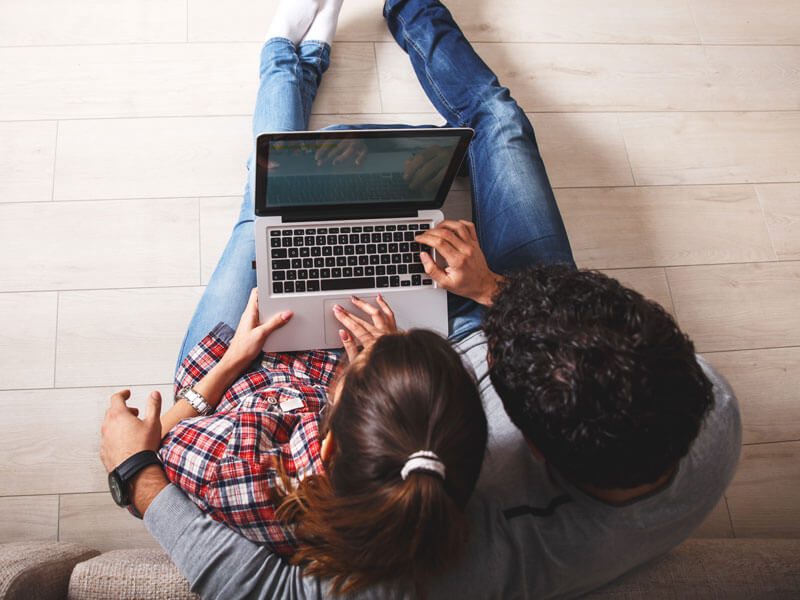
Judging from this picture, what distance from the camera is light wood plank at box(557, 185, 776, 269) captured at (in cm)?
151

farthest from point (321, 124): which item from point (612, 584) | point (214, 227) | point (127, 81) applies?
point (612, 584)

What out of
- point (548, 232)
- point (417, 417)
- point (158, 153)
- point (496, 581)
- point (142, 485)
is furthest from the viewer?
point (158, 153)

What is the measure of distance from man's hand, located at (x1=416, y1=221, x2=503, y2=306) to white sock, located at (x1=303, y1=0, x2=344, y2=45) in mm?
691

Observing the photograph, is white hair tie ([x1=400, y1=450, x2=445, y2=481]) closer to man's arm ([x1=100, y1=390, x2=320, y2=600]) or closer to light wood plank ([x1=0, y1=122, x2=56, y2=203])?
man's arm ([x1=100, y1=390, x2=320, y2=600])

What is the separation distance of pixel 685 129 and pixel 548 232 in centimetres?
67

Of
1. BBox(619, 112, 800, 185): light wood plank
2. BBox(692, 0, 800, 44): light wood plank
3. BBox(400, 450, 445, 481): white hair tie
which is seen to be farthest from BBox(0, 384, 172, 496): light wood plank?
BBox(692, 0, 800, 44): light wood plank

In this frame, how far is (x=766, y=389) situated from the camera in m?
1.44

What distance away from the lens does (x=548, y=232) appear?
1.25 m

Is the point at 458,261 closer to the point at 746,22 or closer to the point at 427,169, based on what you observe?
the point at 427,169

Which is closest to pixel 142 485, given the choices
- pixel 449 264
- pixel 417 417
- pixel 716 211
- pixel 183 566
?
pixel 183 566

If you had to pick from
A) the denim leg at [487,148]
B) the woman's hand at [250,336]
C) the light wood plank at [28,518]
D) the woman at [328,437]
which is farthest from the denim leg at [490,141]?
the light wood plank at [28,518]

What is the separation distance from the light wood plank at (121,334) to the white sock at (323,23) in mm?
682

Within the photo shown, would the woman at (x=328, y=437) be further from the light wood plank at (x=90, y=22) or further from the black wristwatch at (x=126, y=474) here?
the light wood plank at (x=90, y=22)

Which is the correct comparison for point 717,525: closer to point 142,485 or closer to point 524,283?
point 524,283
